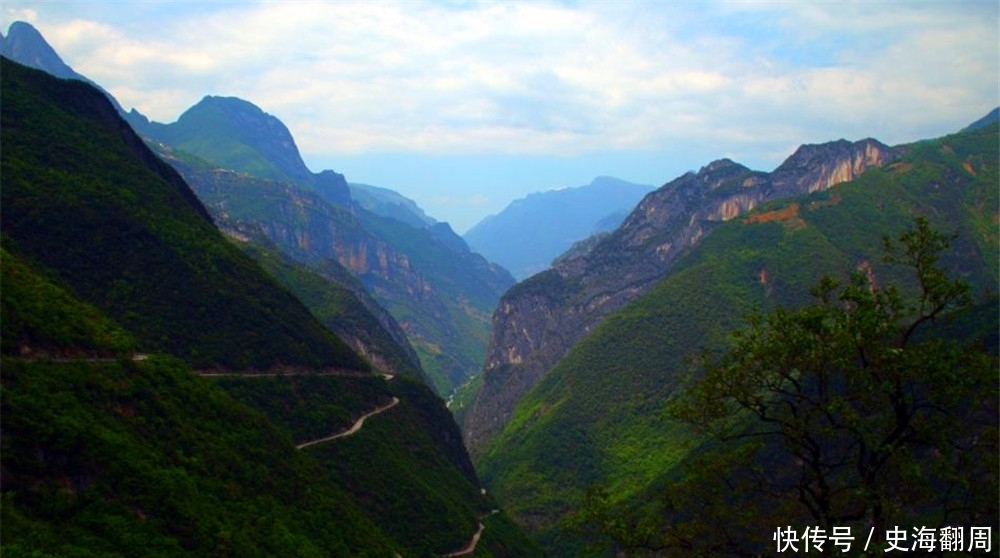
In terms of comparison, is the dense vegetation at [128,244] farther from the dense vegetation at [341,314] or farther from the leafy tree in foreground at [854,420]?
the dense vegetation at [341,314]

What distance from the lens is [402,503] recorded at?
7744 cm

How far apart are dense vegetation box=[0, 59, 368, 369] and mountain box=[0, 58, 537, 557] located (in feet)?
0.70

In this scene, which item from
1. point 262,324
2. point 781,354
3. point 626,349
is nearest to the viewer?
point 781,354

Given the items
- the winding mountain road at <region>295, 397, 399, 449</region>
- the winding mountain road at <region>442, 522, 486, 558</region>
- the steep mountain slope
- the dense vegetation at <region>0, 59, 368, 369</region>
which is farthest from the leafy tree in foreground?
the steep mountain slope

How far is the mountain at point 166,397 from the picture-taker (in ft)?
139

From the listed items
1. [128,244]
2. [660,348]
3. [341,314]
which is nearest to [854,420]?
[128,244]

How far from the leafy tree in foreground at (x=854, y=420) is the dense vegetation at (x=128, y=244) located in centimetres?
5326

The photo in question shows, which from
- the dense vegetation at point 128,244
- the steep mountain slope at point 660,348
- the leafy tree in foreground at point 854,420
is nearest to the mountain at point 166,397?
the dense vegetation at point 128,244

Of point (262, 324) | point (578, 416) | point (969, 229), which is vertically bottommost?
point (578, 416)

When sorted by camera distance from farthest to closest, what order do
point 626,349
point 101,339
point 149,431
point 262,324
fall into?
point 626,349 < point 262,324 < point 101,339 < point 149,431

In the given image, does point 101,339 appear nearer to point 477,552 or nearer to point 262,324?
point 262,324

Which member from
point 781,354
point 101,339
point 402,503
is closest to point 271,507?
point 101,339

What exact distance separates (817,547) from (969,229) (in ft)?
630

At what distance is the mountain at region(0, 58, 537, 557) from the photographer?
42469mm
